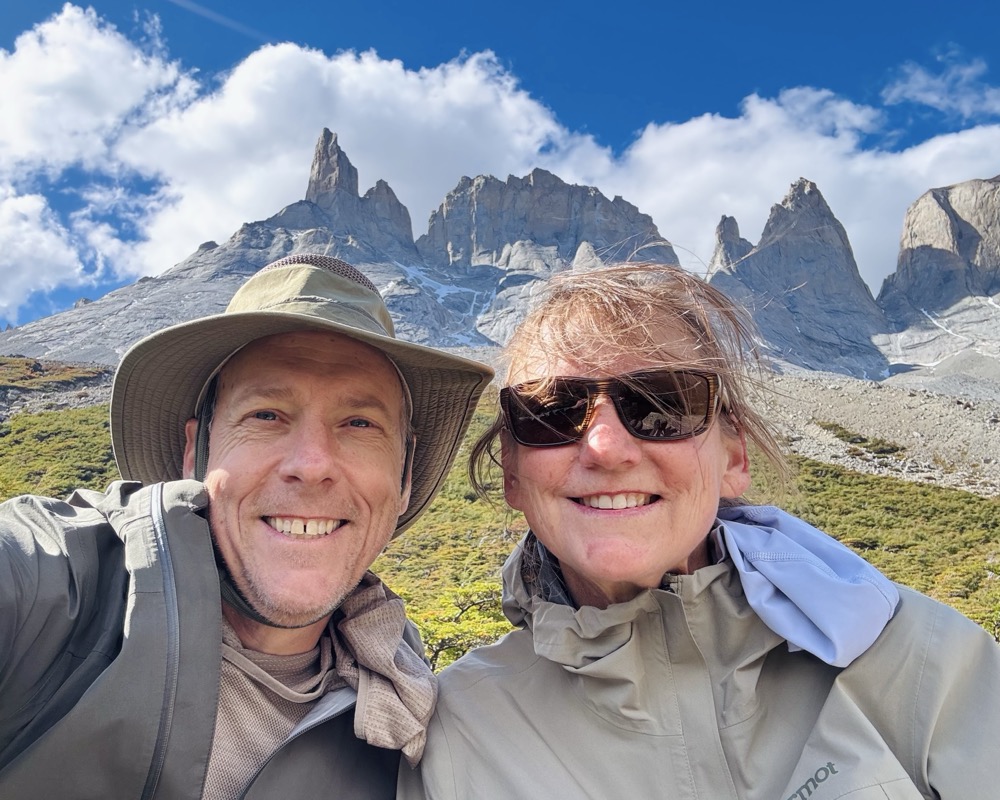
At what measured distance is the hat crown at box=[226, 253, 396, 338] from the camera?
179cm

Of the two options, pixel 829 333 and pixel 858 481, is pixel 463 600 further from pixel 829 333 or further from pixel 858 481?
pixel 829 333

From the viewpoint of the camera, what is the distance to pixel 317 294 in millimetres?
1851

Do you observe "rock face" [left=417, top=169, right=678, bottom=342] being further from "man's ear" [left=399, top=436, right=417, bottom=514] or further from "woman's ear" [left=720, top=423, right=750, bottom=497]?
"woman's ear" [left=720, top=423, right=750, bottom=497]

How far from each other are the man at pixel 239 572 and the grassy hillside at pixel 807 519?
365cm

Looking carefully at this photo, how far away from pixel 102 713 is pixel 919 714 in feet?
4.83

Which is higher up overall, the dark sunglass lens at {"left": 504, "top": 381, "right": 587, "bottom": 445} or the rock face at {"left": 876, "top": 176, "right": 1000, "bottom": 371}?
the rock face at {"left": 876, "top": 176, "right": 1000, "bottom": 371}

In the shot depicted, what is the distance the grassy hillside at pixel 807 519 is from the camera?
12.6 m

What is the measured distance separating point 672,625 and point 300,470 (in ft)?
3.04

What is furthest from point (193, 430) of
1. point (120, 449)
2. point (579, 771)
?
point (579, 771)

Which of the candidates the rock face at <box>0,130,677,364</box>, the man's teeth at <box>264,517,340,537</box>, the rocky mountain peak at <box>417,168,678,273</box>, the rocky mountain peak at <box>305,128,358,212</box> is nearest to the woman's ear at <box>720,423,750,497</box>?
the man's teeth at <box>264,517,340,537</box>

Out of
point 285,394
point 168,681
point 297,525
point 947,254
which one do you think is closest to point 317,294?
point 285,394

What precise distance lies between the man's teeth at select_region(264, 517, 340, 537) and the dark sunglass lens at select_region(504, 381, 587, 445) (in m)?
0.54

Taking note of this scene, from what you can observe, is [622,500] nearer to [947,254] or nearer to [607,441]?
[607,441]

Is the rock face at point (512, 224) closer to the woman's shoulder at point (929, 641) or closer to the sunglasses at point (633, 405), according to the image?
the sunglasses at point (633, 405)
